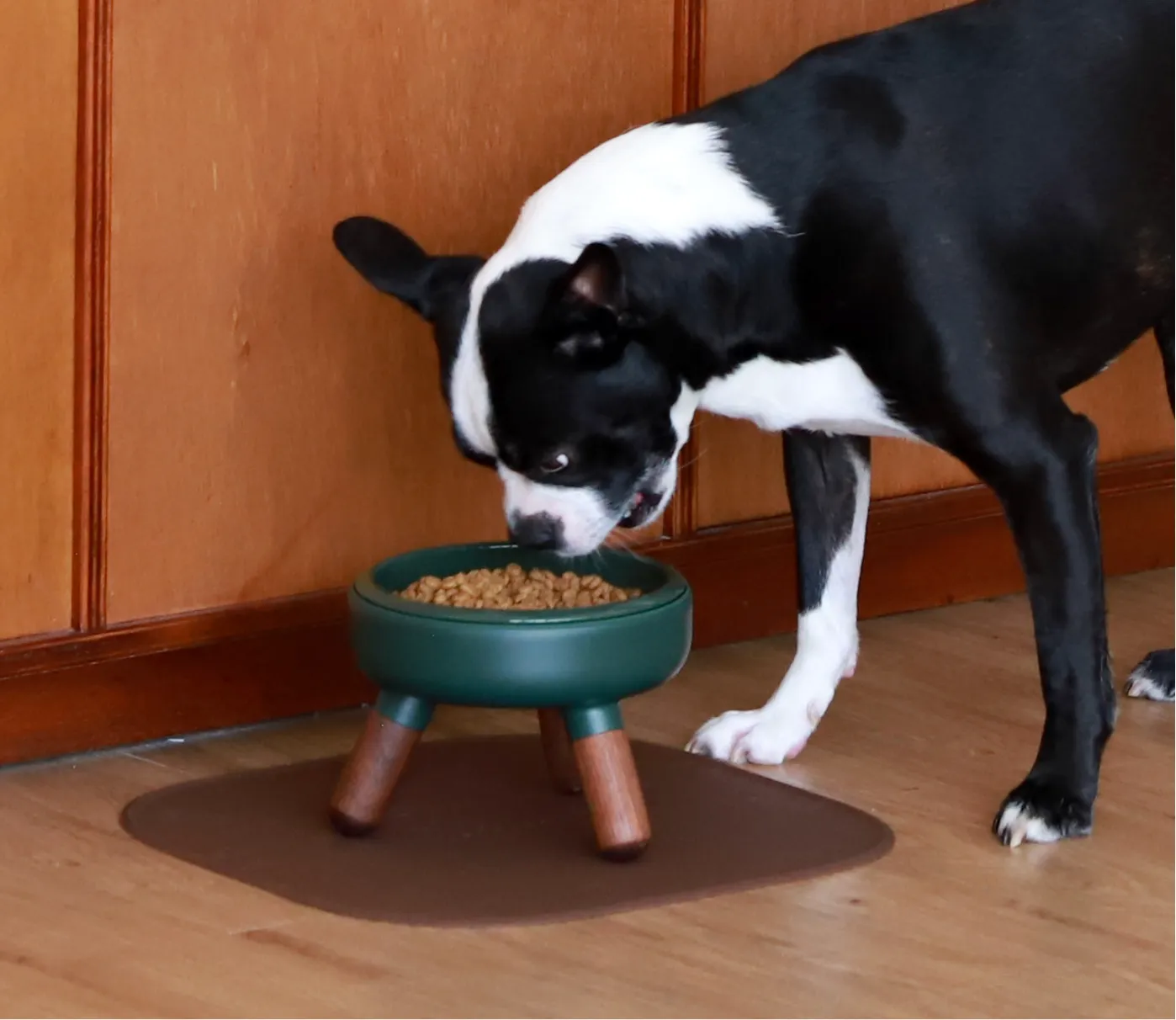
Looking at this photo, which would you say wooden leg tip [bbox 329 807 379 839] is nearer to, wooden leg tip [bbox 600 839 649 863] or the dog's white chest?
wooden leg tip [bbox 600 839 649 863]

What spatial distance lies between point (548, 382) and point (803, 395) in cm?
31

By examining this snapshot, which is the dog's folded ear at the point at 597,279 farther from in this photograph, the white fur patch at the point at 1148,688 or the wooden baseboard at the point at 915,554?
the white fur patch at the point at 1148,688

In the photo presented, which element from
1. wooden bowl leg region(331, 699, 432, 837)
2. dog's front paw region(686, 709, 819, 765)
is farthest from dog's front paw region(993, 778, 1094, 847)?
wooden bowl leg region(331, 699, 432, 837)

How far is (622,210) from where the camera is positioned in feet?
6.87

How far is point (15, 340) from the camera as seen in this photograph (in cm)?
224

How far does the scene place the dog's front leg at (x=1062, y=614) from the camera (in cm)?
217

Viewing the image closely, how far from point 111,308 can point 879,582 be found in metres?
1.29

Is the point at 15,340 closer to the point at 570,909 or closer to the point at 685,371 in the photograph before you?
the point at 685,371

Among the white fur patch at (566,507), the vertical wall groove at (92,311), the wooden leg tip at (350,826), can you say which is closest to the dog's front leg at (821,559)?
the white fur patch at (566,507)

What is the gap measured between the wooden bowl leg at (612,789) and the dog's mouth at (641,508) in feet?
0.91

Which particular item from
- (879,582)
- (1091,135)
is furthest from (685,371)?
(879,582)

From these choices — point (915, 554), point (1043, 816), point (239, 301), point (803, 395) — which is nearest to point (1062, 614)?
point (1043, 816)

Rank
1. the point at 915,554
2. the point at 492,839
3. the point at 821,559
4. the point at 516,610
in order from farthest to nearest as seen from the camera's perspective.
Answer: the point at 915,554
the point at 821,559
the point at 492,839
the point at 516,610

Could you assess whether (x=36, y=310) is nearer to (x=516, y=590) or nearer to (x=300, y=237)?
(x=300, y=237)
